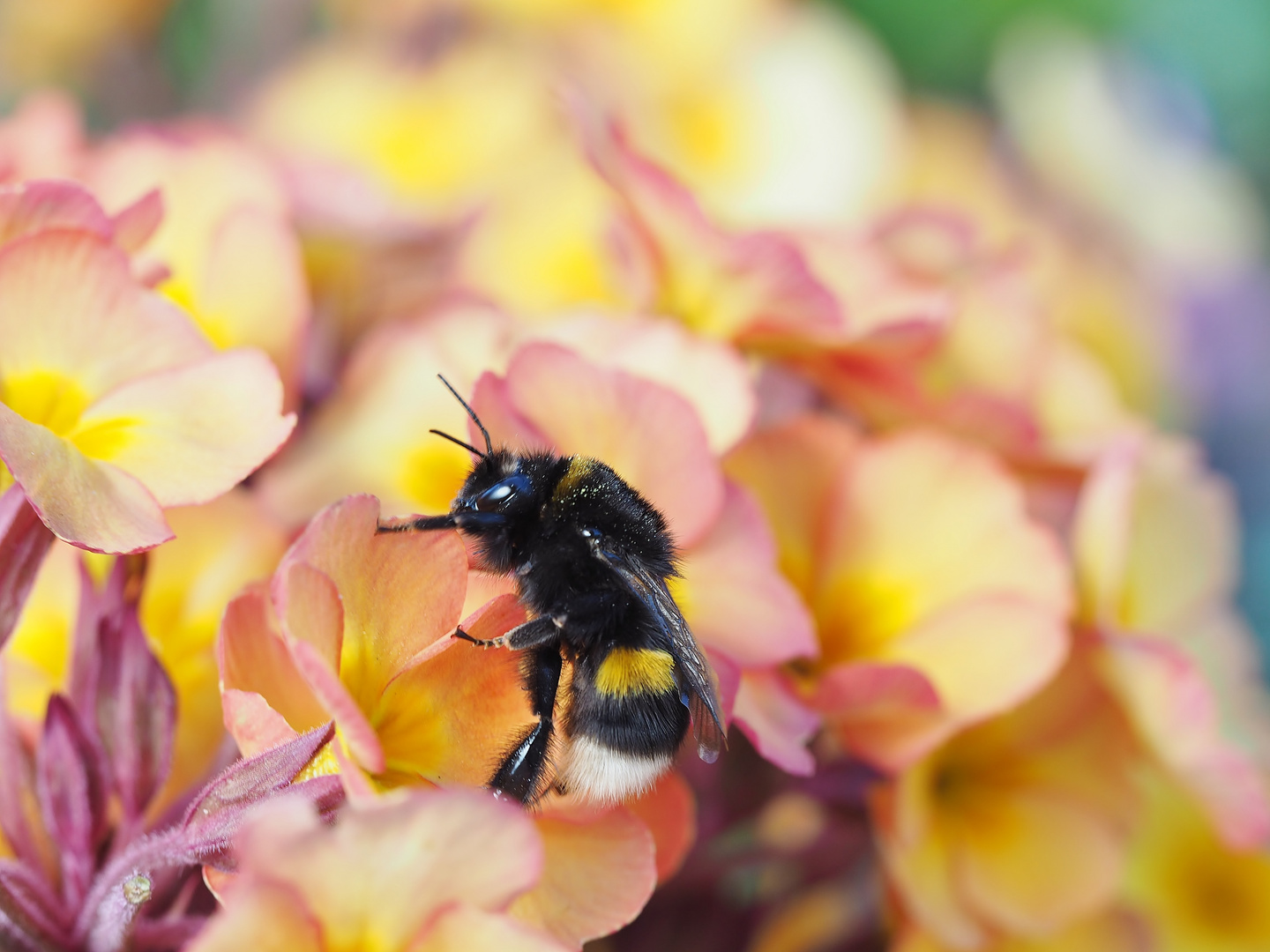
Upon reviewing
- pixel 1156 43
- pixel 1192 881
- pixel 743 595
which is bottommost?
pixel 1192 881

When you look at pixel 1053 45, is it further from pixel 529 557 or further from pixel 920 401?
pixel 529 557

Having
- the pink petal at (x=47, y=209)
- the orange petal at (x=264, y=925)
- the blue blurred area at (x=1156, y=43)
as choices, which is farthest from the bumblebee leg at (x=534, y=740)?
the blue blurred area at (x=1156, y=43)

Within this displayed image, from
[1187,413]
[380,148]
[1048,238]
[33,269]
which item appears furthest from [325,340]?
[1187,413]

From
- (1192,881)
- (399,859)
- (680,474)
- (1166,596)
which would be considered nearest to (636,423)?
(680,474)

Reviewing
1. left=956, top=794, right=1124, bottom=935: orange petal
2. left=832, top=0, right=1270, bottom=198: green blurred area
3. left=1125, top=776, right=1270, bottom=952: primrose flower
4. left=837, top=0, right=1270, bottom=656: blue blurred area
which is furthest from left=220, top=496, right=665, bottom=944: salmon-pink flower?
left=832, top=0, right=1270, bottom=198: green blurred area

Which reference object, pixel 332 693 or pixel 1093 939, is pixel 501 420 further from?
pixel 1093 939

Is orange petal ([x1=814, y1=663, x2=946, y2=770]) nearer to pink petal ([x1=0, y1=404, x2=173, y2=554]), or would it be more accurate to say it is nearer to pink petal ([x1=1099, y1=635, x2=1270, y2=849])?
pink petal ([x1=1099, y1=635, x2=1270, y2=849])

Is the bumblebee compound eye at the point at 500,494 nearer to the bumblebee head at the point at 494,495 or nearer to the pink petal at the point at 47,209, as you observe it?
the bumblebee head at the point at 494,495

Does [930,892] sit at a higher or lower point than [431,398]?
lower
